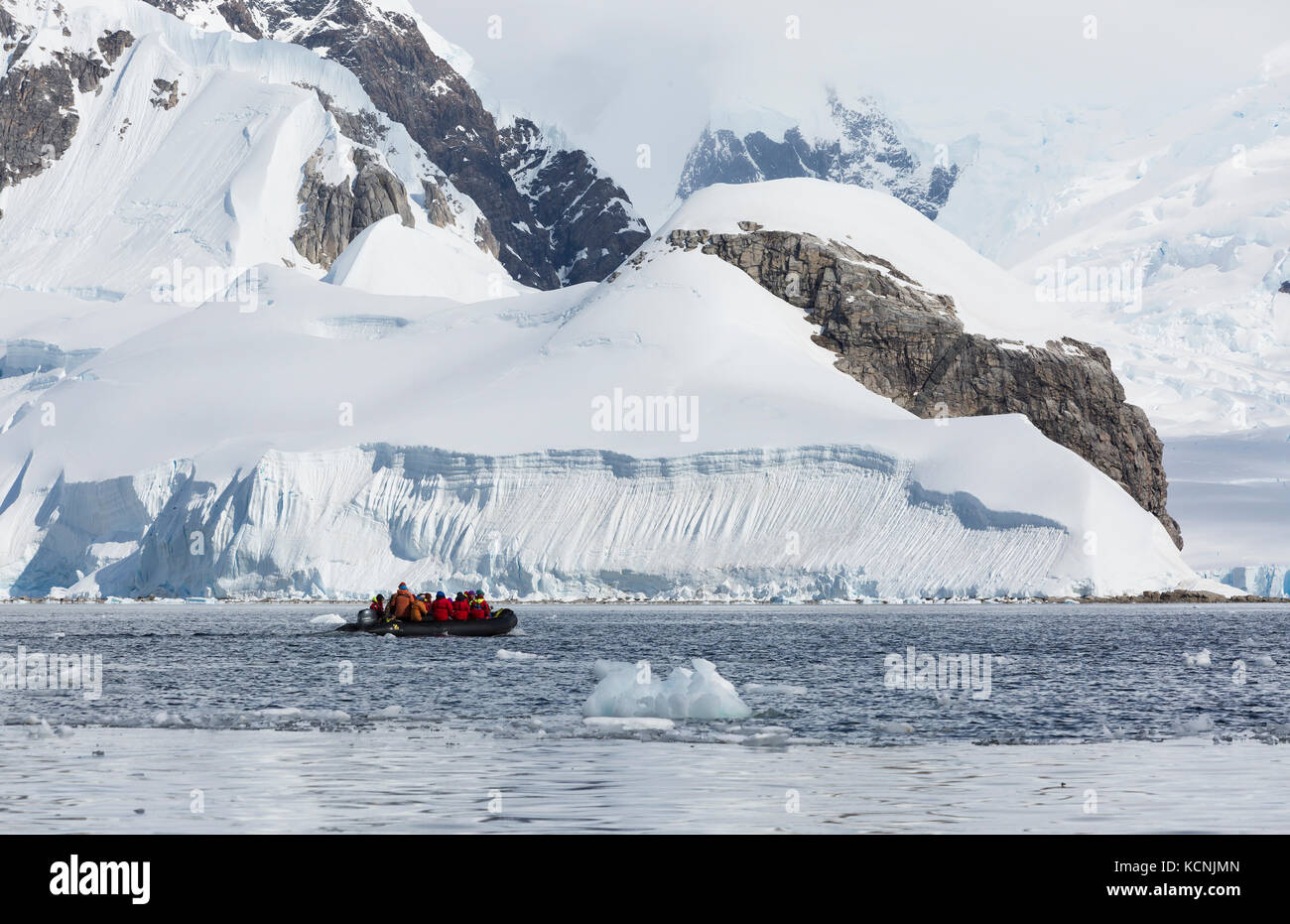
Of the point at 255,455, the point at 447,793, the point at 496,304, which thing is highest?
the point at 496,304

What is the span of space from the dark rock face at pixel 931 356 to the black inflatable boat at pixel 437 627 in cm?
7605

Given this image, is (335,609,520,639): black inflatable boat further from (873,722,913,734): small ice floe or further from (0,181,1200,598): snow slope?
(0,181,1200,598): snow slope

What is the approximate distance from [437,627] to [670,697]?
99.0ft

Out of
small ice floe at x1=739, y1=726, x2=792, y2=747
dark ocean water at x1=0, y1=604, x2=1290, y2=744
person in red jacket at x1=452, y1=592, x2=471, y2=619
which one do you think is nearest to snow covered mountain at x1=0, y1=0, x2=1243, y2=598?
dark ocean water at x1=0, y1=604, x2=1290, y2=744

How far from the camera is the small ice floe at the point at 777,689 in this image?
32250mm

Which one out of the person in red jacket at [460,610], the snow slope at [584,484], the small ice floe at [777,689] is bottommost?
the small ice floe at [777,689]

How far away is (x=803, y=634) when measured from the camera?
56.8 metres

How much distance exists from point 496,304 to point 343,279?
36.1m

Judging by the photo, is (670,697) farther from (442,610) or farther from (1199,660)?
(442,610)

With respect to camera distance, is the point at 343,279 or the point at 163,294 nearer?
the point at 343,279

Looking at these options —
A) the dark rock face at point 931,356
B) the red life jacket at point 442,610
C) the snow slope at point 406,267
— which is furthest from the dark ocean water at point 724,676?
the snow slope at point 406,267

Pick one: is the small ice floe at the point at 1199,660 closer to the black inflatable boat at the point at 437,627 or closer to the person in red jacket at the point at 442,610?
the black inflatable boat at the point at 437,627
